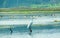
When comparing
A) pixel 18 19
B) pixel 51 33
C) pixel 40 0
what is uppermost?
pixel 40 0

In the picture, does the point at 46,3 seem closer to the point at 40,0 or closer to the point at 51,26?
the point at 40,0

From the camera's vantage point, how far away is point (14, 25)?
1.12 metres

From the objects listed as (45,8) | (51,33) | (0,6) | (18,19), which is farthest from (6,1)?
(51,33)

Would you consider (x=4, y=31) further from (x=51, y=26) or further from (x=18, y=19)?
(x=51, y=26)

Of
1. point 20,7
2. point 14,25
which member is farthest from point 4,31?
point 20,7

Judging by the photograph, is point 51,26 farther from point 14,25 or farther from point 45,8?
point 14,25

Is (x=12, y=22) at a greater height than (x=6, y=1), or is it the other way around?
(x=6, y=1)

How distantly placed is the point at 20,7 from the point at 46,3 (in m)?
0.19

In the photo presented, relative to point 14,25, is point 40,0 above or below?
above

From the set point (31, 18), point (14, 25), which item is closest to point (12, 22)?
point (14, 25)

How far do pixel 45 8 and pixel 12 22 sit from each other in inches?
10.1

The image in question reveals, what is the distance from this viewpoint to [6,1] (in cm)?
116

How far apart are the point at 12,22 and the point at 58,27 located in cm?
33

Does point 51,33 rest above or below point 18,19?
below
